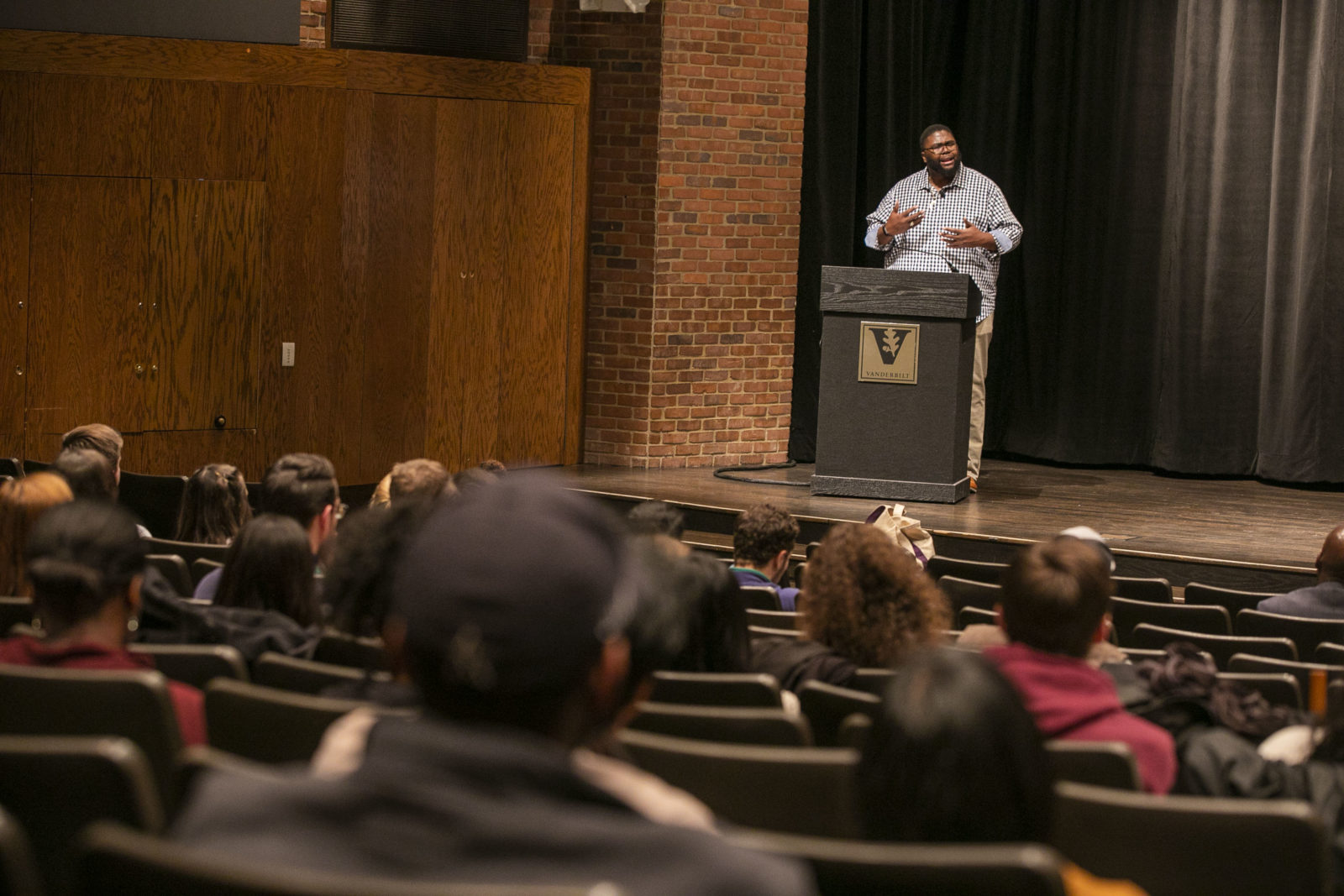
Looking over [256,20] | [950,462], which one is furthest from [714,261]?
[256,20]

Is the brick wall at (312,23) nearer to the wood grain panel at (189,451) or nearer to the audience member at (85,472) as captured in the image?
the wood grain panel at (189,451)

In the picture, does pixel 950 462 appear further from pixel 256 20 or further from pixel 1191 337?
pixel 256 20

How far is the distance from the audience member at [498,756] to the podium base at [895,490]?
6.51 meters

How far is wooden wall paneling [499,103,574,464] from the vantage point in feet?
28.8

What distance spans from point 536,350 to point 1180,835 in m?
7.20

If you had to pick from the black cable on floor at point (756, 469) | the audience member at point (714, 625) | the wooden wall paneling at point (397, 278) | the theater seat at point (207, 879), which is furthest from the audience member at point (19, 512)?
the black cable on floor at point (756, 469)

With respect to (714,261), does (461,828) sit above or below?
below

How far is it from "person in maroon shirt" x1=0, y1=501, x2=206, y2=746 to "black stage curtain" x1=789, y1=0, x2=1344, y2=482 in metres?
7.59

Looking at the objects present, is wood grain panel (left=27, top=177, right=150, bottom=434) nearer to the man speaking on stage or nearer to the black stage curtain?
the man speaking on stage

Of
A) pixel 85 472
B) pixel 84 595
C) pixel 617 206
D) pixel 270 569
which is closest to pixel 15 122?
pixel 617 206

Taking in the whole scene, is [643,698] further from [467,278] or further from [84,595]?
[467,278]

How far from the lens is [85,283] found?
24.8ft

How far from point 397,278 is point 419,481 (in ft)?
14.5

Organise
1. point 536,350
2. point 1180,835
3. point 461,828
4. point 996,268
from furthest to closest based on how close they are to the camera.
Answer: point 536,350, point 996,268, point 1180,835, point 461,828
